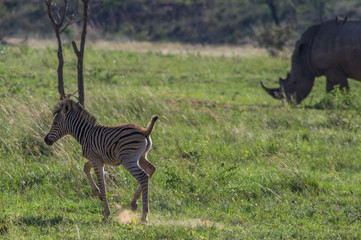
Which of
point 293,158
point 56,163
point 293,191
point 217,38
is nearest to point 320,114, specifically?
point 293,158

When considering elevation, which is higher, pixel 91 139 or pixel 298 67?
pixel 91 139

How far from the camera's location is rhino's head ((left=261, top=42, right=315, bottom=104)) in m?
17.0

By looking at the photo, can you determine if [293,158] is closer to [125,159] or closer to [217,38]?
[125,159]

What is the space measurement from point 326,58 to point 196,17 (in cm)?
4133

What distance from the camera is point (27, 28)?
48.7m

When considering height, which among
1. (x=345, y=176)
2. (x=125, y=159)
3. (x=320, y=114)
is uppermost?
(x=125, y=159)

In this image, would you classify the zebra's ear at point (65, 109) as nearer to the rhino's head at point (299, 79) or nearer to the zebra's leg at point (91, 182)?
the zebra's leg at point (91, 182)

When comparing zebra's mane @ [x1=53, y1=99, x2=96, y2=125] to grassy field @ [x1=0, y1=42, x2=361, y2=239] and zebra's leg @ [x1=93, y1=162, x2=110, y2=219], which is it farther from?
grassy field @ [x1=0, y1=42, x2=361, y2=239]

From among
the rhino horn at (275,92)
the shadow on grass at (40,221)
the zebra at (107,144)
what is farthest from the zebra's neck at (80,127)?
the rhino horn at (275,92)

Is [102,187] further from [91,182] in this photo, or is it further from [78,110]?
[78,110]

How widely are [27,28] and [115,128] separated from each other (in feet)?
143

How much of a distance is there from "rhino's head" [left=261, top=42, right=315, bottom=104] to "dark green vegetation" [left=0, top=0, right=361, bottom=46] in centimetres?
3037

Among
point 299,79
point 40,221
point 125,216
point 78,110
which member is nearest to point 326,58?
point 299,79

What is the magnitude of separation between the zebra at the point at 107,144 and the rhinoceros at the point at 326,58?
9.40m
